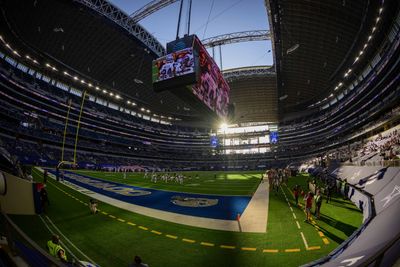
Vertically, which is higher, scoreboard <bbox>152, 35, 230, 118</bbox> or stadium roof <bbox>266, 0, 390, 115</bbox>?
stadium roof <bbox>266, 0, 390, 115</bbox>

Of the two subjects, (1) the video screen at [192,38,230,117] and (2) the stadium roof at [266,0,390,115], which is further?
(2) the stadium roof at [266,0,390,115]

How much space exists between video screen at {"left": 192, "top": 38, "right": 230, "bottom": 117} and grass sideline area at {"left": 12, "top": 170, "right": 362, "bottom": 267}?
15891 millimetres

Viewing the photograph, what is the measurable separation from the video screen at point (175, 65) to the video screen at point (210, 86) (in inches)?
63.2

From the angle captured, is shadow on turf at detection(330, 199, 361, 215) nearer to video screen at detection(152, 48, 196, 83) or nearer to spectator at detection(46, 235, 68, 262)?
spectator at detection(46, 235, 68, 262)

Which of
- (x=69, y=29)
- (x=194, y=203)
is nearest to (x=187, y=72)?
(x=194, y=203)

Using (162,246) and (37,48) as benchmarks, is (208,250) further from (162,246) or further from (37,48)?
(37,48)

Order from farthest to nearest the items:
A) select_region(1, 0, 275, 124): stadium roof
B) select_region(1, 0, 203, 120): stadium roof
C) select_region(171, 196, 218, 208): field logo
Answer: select_region(1, 0, 203, 120): stadium roof, select_region(1, 0, 275, 124): stadium roof, select_region(171, 196, 218, 208): field logo

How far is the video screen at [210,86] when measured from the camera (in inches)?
966

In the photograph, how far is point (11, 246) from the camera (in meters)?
3.93

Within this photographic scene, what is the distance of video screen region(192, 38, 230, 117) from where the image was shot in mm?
24531

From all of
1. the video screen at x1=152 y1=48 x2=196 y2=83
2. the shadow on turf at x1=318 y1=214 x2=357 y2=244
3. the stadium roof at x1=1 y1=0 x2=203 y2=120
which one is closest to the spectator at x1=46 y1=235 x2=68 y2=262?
the shadow on turf at x1=318 y1=214 x2=357 y2=244

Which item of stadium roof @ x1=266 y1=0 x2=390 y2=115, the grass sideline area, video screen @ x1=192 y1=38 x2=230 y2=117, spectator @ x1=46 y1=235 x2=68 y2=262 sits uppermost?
stadium roof @ x1=266 y1=0 x2=390 y2=115

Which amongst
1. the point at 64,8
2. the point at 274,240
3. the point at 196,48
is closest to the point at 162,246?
the point at 274,240

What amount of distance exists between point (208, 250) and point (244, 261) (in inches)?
62.4
